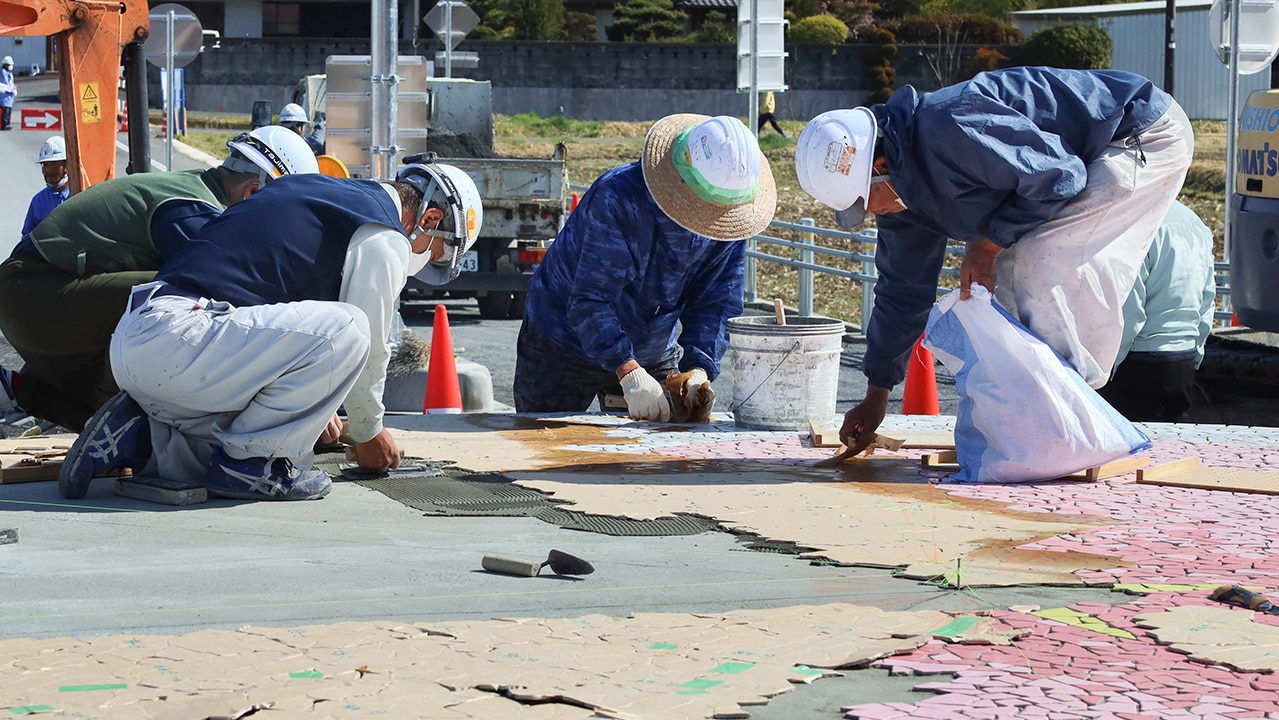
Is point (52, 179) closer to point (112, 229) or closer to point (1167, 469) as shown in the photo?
point (112, 229)

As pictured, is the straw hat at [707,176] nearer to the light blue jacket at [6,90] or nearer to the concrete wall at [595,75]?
the light blue jacket at [6,90]

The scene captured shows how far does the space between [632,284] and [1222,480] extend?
2.66 m

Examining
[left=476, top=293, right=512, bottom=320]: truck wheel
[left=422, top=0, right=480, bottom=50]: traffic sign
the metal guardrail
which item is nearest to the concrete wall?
[left=422, top=0, right=480, bottom=50]: traffic sign

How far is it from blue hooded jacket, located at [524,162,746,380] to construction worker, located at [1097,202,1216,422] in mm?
2019

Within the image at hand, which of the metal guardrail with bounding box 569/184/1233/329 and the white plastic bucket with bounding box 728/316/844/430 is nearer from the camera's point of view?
the white plastic bucket with bounding box 728/316/844/430

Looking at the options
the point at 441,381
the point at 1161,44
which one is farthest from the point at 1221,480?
the point at 1161,44

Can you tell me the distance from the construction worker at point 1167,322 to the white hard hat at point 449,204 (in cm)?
351

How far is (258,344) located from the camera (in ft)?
15.6

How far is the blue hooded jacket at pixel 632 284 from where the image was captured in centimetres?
652

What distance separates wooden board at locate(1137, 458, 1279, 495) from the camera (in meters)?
5.25

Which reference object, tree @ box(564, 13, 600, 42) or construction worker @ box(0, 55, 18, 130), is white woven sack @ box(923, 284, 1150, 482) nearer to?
construction worker @ box(0, 55, 18, 130)

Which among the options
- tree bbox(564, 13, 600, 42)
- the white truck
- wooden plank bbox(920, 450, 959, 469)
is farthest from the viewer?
tree bbox(564, 13, 600, 42)

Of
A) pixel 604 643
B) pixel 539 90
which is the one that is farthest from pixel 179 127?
pixel 604 643

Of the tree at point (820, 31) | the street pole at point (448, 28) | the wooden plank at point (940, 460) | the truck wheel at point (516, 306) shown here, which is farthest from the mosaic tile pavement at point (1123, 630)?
the tree at point (820, 31)
